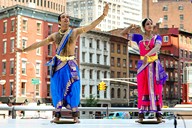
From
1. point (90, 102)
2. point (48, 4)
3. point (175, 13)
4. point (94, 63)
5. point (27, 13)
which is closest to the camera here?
point (27, 13)

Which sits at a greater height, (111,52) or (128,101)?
(111,52)

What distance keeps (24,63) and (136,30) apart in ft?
154

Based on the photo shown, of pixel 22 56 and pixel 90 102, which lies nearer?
pixel 22 56

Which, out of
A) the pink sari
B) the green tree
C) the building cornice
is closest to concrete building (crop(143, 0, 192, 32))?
the green tree

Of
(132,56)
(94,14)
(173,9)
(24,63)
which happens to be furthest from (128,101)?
(94,14)

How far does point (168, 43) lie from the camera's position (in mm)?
85000

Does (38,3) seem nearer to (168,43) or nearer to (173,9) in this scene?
(173,9)

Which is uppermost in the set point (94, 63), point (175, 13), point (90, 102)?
point (175, 13)

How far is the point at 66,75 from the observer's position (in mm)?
8773

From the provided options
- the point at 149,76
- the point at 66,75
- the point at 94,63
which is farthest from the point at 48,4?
the point at 66,75

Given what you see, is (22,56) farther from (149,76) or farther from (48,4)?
(48,4)

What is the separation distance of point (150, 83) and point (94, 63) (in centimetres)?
5882

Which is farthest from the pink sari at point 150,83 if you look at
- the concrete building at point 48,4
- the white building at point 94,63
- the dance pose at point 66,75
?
the concrete building at point 48,4

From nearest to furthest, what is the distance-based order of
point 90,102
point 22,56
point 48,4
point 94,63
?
point 22,56
point 90,102
point 94,63
point 48,4
